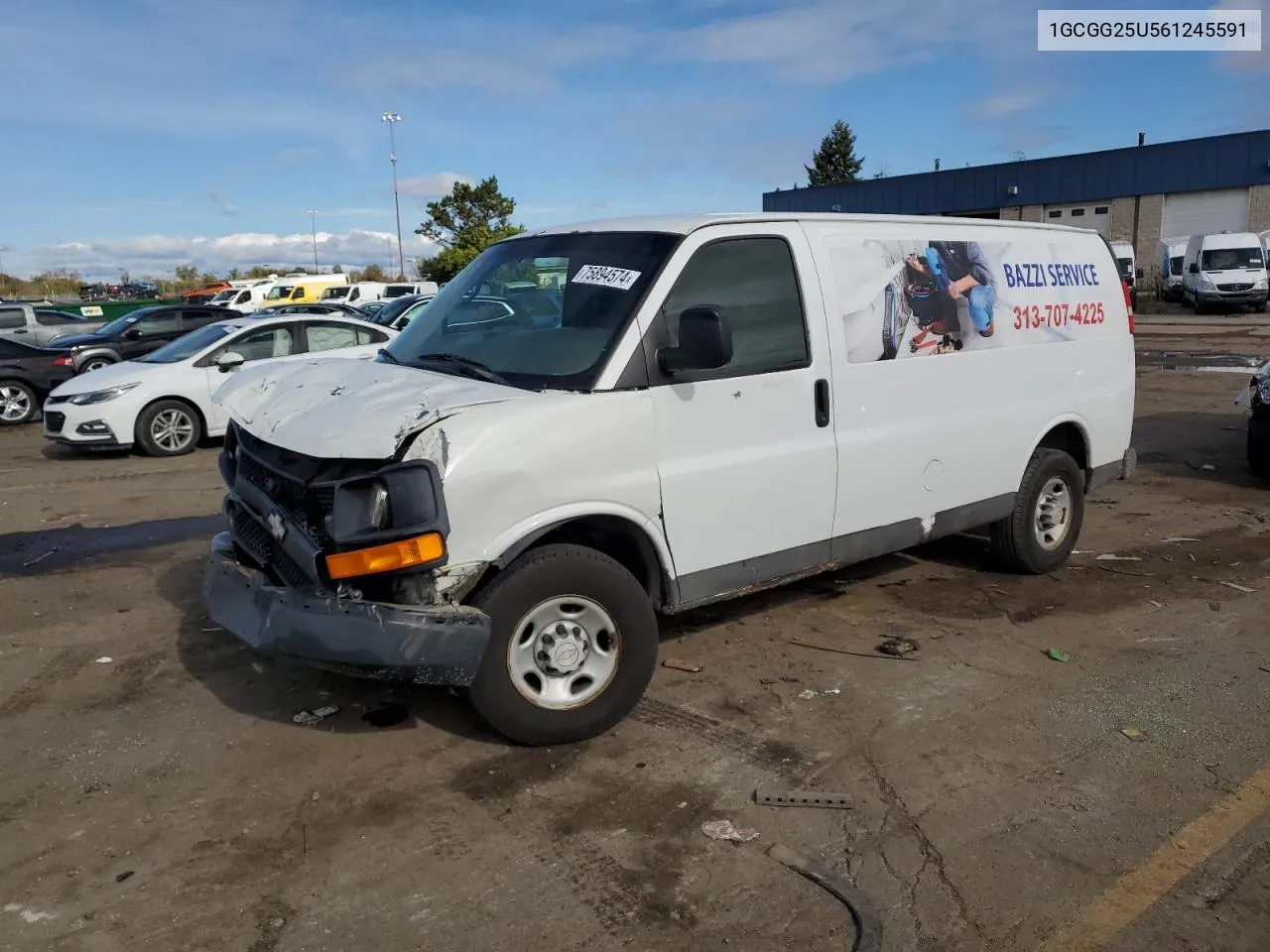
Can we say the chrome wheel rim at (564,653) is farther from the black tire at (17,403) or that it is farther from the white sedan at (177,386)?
the black tire at (17,403)

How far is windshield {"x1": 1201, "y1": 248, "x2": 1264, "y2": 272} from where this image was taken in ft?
104

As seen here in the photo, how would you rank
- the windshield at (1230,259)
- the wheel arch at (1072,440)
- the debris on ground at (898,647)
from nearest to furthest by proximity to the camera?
the debris on ground at (898,647)
the wheel arch at (1072,440)
the windshield at (1230,259)

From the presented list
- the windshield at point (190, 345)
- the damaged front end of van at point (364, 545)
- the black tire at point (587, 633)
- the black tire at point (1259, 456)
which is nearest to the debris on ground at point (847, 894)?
the black tire at point (587, 633)

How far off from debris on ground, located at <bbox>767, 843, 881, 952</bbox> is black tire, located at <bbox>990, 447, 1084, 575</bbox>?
332cm

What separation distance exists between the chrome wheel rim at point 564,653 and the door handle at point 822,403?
55.9 inches

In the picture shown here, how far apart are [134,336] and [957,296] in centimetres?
1553

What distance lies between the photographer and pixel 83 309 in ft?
103

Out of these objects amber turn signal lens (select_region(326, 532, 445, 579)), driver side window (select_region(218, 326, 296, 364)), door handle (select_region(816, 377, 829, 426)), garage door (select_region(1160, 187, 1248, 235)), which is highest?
garage door (select_region(1160, 187, 1248, 235))

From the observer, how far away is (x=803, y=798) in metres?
3.63

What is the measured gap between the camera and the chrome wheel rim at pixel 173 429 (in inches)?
441

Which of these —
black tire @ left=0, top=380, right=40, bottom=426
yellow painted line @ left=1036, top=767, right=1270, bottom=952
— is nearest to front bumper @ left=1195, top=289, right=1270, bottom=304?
black tire @ left=0, top=380, right=40, bottom=426

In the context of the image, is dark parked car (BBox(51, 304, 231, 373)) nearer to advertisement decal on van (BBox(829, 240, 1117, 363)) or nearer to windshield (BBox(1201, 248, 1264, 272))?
advertisement decal on van (BBox(829, 240, 1117, 363))

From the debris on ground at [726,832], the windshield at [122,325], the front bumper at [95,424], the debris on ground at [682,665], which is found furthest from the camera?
the windshield at [122,325]

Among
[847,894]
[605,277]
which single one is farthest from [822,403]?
[847,894]
